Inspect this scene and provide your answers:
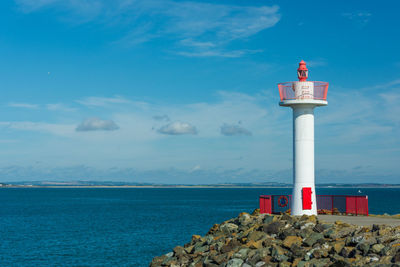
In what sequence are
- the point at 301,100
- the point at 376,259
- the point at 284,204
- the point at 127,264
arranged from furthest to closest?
the point at 127,264 < the point at 284,204 < the point at 301,100 < the point at 376,259

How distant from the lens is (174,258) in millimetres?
20344

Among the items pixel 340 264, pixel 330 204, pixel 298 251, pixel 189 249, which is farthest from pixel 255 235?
pixel 330 204

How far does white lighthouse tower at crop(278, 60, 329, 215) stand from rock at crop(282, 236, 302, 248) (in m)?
4.08

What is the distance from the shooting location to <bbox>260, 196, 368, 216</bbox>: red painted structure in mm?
22859

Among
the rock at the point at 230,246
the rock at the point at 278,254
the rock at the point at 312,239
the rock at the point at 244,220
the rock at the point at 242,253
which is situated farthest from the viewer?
the rock at the point at 244,220

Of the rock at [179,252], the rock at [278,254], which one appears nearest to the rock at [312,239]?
the rock at [278,254]

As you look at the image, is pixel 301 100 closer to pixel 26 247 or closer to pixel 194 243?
pixel 194 243

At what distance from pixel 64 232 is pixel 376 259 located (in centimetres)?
3839

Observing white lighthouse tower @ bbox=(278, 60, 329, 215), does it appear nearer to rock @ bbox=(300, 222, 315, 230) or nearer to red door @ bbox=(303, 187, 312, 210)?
red door @ bbox=(303, 187, 312, 210)

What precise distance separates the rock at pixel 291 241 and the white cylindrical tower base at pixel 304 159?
4.06 m

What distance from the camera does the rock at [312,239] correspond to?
52.0ft

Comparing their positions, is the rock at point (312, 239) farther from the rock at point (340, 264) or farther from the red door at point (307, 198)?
the red door at point (307, 198)

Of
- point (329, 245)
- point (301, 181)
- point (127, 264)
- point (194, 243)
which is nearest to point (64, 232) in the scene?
point (127, 264)

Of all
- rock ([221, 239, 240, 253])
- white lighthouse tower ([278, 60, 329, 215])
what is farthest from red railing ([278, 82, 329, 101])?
rock ([221, 239, 240, 253])
